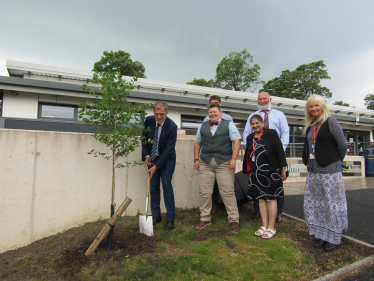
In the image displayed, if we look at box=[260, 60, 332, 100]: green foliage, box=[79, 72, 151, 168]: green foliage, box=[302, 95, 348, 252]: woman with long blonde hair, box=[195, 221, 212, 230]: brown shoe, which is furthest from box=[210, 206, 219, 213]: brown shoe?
box=[260, 60, 332, 100]: green foliage

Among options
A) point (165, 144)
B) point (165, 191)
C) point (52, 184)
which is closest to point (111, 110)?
point (165, 144)

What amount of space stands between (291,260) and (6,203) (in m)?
3.88

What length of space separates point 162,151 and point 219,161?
90cm

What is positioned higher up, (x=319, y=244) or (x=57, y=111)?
(x=57, y=111)

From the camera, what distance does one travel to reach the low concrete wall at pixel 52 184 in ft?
11.1

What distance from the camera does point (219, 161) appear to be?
11.1 ft

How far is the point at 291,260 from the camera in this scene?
2.53 m

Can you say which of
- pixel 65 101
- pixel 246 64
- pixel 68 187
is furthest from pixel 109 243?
pixel 246 64

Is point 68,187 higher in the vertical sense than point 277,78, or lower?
lower

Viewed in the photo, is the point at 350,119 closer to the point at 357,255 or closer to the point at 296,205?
the point at 296,205

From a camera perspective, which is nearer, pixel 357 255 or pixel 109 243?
pixel 357 255

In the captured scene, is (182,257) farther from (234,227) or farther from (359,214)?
(359,214)

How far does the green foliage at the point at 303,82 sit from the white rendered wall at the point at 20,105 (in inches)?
1404

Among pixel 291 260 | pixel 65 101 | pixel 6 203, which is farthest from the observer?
pixel 65 101
